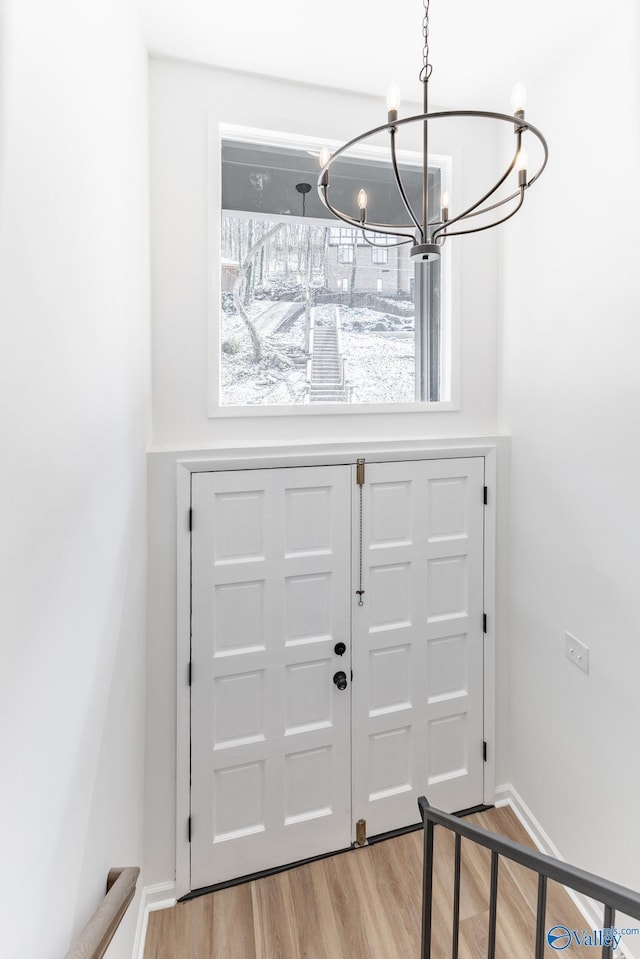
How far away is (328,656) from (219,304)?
5.76ft

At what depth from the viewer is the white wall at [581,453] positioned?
1951mm

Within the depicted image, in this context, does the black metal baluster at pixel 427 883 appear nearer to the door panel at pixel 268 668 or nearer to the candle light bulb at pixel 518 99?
the door panel at pixel 268 668

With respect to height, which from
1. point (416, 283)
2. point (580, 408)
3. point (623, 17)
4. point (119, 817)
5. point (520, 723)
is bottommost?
point (520, 723)

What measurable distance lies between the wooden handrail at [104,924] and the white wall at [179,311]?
3.01 feet

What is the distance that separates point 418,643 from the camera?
262 centimetres

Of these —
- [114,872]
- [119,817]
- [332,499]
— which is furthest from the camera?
[332,499]

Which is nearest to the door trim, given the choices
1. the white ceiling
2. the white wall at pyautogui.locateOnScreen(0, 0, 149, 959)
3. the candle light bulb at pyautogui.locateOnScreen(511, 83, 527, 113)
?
the white wall at pyautogui.locateOnScreen(0, 0, 149, 959)

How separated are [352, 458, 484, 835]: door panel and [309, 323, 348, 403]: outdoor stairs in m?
0.43

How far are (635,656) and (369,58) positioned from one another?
270cm

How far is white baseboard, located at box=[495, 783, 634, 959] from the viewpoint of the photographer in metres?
2.11

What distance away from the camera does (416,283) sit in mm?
2742

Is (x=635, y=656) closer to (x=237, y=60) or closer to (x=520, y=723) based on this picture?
(x=520, y=723)

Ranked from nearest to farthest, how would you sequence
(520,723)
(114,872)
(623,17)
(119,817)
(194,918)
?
(114,872) < (119,817) < (623,17) < (194,918) < (520,723)

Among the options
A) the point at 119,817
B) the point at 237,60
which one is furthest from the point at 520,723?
the point at 237,60
